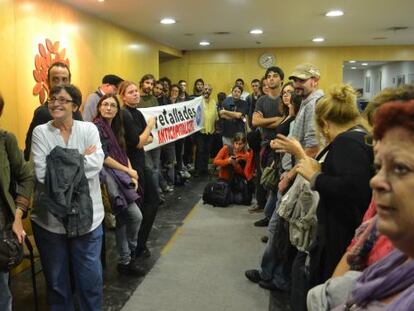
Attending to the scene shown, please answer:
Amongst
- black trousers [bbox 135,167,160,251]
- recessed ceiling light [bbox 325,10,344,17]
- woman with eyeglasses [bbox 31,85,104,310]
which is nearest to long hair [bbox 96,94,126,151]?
black trousers [bbox 135,167,160,251]

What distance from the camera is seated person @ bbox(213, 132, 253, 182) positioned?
536cm

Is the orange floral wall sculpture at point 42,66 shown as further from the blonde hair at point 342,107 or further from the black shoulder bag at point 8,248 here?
the blonde hair at point 342,107

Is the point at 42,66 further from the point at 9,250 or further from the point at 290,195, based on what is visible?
the point at 290,195

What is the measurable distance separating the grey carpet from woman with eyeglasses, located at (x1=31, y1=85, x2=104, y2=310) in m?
0.63

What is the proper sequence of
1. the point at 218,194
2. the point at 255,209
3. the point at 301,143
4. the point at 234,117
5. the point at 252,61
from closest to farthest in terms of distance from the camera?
the point at 301,143, the point at 255,209, the point at 218,194, the point at 234,117, the point at 252,61

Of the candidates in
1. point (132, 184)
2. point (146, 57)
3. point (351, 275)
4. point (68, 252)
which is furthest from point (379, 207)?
point (146, 57)

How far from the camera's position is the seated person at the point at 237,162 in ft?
17.6

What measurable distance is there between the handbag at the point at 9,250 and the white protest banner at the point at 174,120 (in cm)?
290

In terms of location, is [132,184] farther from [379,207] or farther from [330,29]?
[330,29]

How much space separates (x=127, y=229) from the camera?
3.17m

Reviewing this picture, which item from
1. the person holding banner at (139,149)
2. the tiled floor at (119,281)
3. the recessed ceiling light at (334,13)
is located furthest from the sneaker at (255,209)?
the recessed ceiling light at (334,13)

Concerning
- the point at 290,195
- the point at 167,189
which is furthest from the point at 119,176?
the point at 167,189

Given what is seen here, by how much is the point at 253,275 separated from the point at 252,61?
7.02 metres

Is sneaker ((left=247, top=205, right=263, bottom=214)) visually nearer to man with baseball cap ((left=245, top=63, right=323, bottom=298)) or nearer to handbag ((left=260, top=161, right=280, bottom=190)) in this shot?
handbag ((left=260, top=161, right=280, bottom=190))
